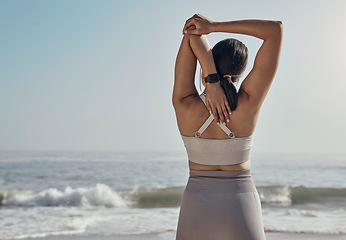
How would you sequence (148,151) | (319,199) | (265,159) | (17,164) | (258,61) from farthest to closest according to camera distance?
(148,151) < (265,159) < (17,164) < (319,199) < (258,61)

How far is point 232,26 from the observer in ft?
4.44

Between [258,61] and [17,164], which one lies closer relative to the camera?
[258,61]

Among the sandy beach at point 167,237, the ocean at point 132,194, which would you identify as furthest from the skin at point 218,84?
the ocean at point 132,194

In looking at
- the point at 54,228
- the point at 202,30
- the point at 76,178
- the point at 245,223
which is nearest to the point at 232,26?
the point at 202,30

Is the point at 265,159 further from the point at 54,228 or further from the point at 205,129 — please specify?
the point at 205,129

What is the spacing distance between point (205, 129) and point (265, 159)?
58.4 ft

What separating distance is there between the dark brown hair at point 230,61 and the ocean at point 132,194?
4821mm

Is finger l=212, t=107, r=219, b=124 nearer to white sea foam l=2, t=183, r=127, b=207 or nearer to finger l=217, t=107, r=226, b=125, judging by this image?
finger l=217, t=107, r=226, b=125

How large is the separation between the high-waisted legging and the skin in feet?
0.14

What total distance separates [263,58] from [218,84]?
0.17m

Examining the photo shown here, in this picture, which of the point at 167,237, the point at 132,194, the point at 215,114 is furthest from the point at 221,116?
the point at 132,194

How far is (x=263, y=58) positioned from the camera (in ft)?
4.31

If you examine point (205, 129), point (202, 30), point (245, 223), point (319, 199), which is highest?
point (202, 30)

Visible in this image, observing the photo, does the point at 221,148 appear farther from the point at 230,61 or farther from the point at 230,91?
the point at 230,61
